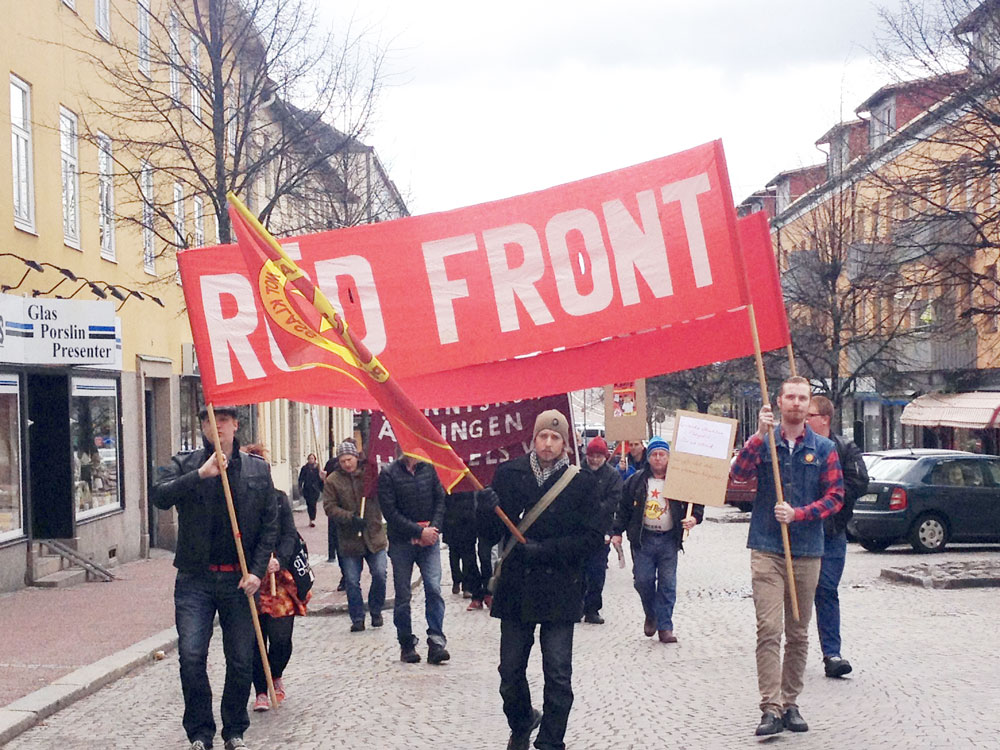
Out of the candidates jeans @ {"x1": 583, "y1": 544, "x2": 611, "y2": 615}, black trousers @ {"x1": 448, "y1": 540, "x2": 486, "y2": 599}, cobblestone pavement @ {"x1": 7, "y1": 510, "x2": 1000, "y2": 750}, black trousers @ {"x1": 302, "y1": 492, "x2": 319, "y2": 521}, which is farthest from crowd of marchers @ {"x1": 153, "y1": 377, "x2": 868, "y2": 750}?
black trousers @ {"x1": 302, "y1": 492, "x2": 319, "y2": 521}

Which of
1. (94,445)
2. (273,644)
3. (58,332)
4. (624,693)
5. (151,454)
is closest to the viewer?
(273,644)

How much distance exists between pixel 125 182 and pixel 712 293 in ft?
48.9

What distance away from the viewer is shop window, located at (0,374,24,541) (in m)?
17.4

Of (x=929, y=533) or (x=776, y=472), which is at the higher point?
(x=776, y=472)

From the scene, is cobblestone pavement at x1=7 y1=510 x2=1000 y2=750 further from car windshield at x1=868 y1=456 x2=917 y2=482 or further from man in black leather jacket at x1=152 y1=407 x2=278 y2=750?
car windshield at x1=868 y1=456 x2=917 y2=482

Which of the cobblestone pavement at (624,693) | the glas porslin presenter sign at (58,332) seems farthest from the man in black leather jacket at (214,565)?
the glas porslin presenter sign at (58,332)

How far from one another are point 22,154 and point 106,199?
3.21 metres

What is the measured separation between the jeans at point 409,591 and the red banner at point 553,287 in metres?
3.57

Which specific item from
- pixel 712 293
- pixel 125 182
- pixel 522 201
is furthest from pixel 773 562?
pixel 125 182

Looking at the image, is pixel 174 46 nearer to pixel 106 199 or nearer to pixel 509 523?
pixel 106 199

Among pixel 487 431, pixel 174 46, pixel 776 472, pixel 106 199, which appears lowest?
pixel 776 472

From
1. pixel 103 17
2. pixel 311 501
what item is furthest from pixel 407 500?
pixel 311 501

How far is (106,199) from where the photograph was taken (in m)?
21.5

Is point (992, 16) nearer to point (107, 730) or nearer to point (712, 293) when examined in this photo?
point (712, 293)
